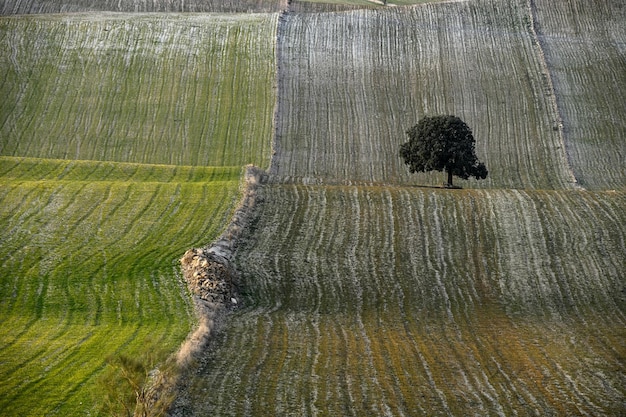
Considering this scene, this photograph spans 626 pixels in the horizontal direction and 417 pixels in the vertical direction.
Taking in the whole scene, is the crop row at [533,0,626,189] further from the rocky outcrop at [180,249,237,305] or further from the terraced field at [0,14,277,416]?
the rocky outcrop at [180,249,237,305]

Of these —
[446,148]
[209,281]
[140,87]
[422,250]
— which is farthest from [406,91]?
[209,281]

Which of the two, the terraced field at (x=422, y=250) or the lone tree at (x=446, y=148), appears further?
the lone tree at (x=446, y=148)

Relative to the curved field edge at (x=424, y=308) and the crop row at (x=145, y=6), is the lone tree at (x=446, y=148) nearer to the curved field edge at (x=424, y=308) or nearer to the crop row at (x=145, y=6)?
the curved field edge at (x=424, y=308)

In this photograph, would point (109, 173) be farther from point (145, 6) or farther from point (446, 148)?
point (145, 6)

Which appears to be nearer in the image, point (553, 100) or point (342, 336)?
point (342, 336)

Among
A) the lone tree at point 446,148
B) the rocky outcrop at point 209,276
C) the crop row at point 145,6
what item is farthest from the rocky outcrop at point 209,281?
the crop row at point 145,6

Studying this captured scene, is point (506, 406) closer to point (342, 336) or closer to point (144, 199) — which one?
point (342, 336)

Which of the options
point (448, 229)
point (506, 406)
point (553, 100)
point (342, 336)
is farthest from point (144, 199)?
point (553, 100)
